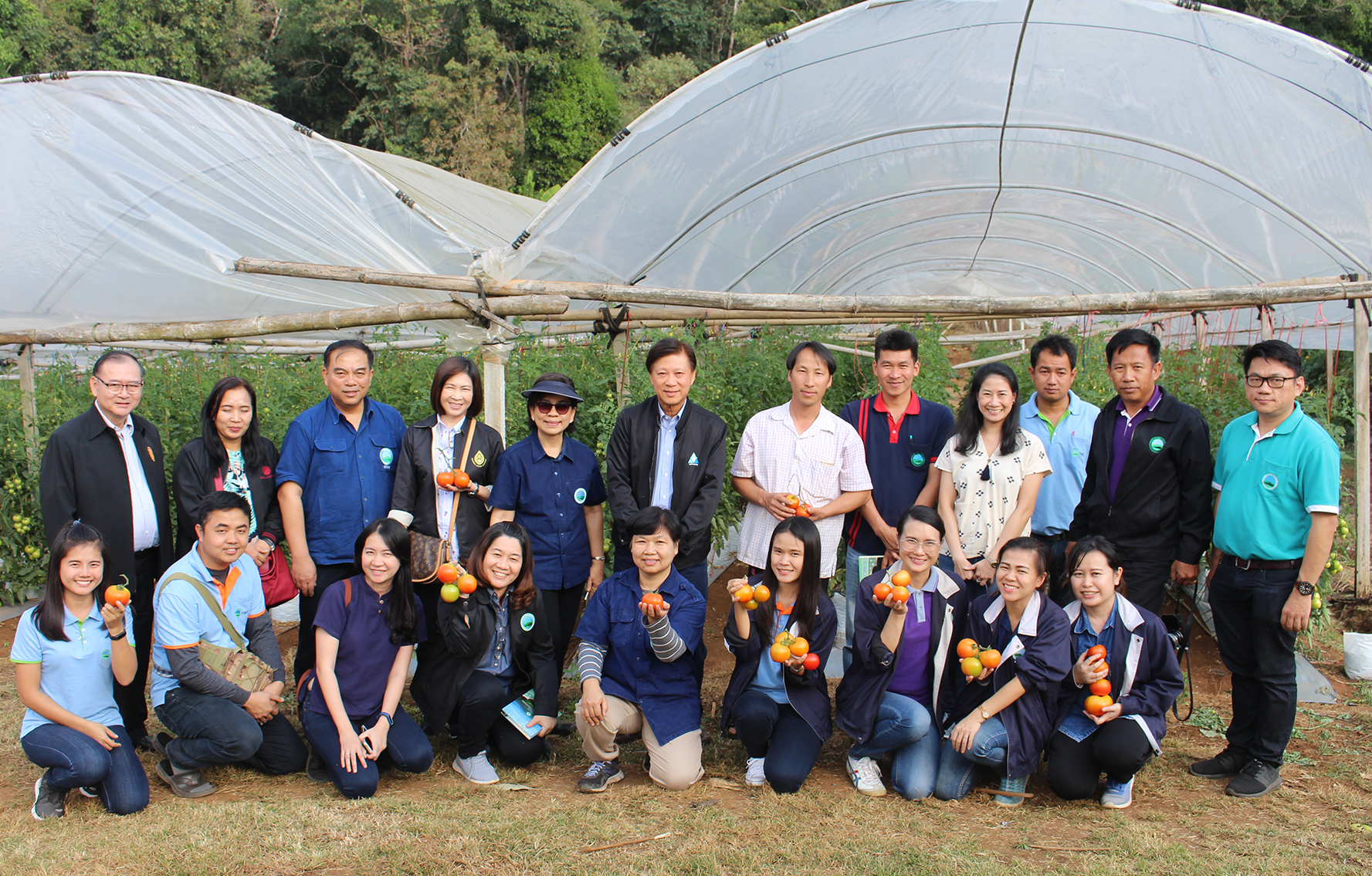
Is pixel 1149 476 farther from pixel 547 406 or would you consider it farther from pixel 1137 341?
pixel 547 406

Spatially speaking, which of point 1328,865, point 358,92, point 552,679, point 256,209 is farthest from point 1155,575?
point 358,92

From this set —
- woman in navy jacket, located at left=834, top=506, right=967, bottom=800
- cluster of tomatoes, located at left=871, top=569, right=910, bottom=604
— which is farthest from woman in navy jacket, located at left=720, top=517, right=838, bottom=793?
cluster of tomatoes, located at left=871, top=569, right=910, bottom=604

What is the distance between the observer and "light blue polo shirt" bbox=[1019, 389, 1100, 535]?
4336 mm

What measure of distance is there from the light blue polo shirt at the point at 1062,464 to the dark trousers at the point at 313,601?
10.5 ft

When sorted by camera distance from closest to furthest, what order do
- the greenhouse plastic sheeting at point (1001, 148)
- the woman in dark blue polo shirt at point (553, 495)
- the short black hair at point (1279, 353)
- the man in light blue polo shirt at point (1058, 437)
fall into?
the short black hair at point (1279, 353) < the woman in dark blue polo shirt at point (553, 495) < the man in light blue polo shirt at point (1058, 437) < the greenhouse plastic sheeting at point (1001, 148)

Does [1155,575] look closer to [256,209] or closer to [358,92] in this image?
[256,209]

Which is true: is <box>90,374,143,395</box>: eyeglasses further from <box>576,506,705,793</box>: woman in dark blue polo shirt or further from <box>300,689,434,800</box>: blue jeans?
<box>576,506,705,793</box>: woman in dark blue polo shirt

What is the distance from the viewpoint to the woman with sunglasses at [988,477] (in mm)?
4020

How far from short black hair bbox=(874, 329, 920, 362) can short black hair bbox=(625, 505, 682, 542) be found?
1.24 m

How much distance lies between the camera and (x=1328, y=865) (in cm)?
312

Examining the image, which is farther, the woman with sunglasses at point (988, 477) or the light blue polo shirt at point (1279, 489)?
the woman with sunglasses at point (988, 477)

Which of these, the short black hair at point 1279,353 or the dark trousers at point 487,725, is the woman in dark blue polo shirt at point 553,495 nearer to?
the dark trousers at point 487,725

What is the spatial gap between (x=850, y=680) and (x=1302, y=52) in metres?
3.99

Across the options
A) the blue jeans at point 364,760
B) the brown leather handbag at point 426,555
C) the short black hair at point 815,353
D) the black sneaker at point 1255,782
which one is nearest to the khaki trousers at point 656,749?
the blue jeans at point 364,760
